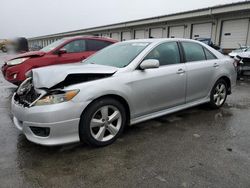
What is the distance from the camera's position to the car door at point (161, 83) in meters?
3.37

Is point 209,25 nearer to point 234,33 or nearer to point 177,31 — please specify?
point 234,33

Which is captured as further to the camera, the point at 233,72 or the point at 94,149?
the point at 233,72

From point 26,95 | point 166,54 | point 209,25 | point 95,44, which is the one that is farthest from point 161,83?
point 209,25

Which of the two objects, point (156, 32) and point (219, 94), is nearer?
point (219, 94)

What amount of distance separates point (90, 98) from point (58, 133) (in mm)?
572

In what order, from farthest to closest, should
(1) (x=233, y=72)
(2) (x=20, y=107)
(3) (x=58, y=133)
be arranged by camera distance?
(1) (x=233, y=72), (2) (x=20, y=107), (3) (x=58, y=133)

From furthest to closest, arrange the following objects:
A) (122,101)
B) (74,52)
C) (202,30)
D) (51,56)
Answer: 1. (202,30)
2. (74,52)
3. (51,56)
4. (122,101)

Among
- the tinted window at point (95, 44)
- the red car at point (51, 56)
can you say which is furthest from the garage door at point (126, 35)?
the red car at point (51, 56)

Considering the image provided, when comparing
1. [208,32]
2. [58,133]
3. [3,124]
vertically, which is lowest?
[3,124]

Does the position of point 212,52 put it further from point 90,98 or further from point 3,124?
point 3,124

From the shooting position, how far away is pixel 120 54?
3.85 metres

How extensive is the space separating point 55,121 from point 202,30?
21.5m

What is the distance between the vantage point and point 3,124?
3953 millimetres

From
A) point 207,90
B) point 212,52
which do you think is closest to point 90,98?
point 207,90
